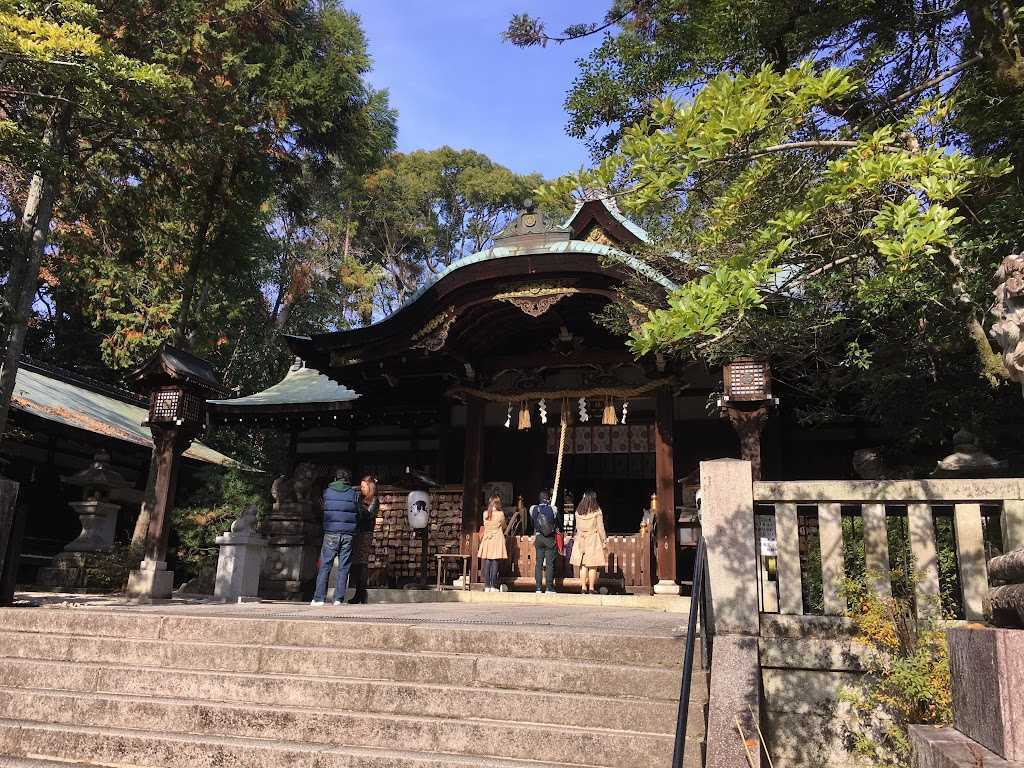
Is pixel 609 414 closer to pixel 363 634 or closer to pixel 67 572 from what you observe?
pixel 363 634

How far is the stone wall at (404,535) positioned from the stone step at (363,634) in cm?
707

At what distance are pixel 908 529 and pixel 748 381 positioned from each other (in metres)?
4.42

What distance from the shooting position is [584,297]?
36.7ft

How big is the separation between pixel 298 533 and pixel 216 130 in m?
7.17

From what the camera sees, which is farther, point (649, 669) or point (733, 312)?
point (733, 312)

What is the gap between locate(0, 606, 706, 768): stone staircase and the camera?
4.16m

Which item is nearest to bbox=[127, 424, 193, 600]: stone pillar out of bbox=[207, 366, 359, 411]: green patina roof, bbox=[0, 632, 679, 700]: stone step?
bbox=[207, 366, 359, 411]: green patina roof

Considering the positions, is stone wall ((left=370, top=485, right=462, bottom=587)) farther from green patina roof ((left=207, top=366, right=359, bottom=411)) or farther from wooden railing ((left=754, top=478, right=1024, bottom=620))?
wooden railing ((left=754, top=478, right=1024, bottom=620))

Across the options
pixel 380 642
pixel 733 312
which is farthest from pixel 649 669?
pixel 733 312

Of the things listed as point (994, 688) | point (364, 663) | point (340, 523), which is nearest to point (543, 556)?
point (340, 523)

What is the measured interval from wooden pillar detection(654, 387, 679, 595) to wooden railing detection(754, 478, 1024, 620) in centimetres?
622

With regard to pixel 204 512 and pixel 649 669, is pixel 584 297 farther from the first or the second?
pixel 204 512

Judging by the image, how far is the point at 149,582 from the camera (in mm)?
10008

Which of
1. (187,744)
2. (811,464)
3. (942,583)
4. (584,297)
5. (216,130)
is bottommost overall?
(187,744)
